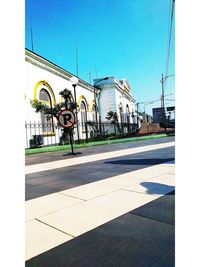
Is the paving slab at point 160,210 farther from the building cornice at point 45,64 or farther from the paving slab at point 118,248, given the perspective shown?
the building cornice at point 45,64

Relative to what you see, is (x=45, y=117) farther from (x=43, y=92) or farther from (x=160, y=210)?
(x=160, y=210)

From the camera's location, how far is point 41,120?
1945 cm

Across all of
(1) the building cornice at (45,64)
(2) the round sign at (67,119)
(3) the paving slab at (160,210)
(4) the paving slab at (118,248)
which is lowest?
(4) the paving slab at (118,248)

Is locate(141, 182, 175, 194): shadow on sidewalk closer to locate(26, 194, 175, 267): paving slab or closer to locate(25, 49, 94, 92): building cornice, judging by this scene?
locate(26, 194, 175, 267): paving slab

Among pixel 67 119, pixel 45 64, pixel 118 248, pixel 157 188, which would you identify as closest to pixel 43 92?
pixel 45 64

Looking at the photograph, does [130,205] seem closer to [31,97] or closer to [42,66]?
[31,97]

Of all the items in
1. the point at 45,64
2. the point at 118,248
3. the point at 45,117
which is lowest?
the point at 118,248

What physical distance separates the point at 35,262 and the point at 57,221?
2.66 feet

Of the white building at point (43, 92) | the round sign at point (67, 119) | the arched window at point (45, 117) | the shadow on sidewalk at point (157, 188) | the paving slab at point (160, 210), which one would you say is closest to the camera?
the paving slab at point (160, 210)

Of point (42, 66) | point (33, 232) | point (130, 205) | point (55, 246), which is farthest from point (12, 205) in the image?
point (42, 66)

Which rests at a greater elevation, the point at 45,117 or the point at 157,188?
the point at 45,117

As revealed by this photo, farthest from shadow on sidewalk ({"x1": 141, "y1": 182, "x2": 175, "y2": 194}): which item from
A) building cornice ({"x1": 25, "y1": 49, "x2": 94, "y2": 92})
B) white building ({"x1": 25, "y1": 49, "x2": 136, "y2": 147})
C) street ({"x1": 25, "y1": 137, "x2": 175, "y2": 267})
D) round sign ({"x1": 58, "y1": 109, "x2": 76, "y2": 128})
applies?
building cornice ({"x1": 25, "y1": 49, "x2": 94, "y2": 92})

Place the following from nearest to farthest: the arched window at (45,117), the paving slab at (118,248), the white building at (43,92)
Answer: the paving slab at (118,248), the white building at (43,92), the arched window at (45,117)

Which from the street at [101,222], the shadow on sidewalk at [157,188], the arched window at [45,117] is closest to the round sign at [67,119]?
the street at [101,222]
